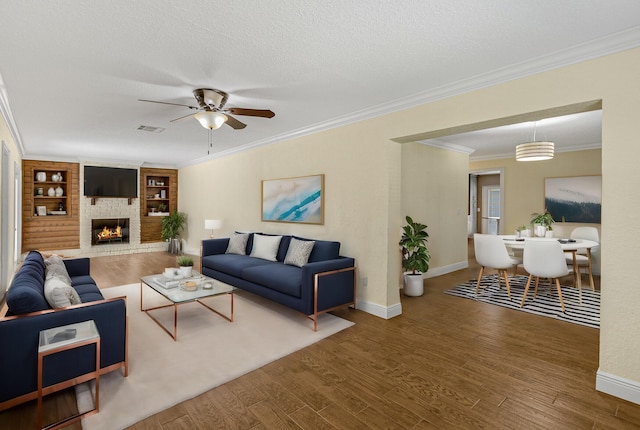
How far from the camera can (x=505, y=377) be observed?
2.66m

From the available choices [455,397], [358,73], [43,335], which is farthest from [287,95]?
[455,397]

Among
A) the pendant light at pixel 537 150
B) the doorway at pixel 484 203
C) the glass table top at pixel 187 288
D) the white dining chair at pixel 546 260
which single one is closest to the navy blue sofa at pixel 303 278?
the glass table top at pixel 187 288

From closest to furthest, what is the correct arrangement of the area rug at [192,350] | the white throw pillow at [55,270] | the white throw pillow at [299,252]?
1. the area rug at [192,350]
2. the white throw pillow at [55,270]
3. the white throw pillow at [299,252]

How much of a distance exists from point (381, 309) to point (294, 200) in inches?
89.6

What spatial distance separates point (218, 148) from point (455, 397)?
614 cm

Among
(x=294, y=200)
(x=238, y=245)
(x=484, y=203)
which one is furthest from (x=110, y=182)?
(x=484, y=203)

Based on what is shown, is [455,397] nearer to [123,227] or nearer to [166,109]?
[166,109]

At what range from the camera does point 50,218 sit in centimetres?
796

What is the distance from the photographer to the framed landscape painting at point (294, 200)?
4977 mm

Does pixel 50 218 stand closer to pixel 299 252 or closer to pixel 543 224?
pixel 299 252

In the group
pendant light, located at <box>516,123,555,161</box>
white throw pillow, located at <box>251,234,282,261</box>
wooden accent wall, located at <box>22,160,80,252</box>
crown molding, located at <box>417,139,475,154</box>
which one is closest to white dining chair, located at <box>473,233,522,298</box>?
pendant light, located at <box>516,123,555,161</box>

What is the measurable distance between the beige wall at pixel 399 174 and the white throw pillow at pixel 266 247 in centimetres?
41

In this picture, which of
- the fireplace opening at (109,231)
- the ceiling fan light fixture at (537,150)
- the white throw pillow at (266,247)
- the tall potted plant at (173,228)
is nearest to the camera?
the ceiling fan light fixture at (537,150)

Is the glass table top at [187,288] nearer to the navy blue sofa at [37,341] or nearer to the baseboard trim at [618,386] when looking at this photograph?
the navy blue sofa at [37,341]
